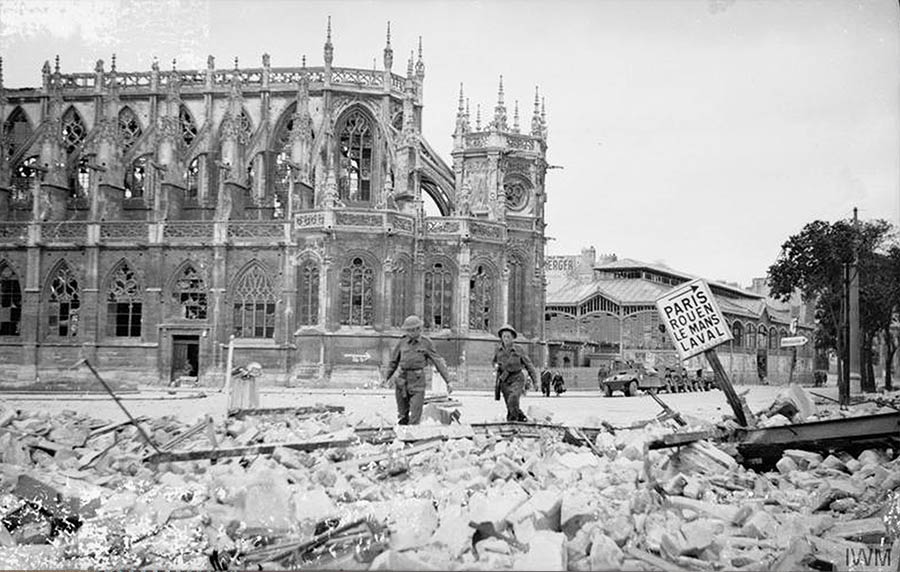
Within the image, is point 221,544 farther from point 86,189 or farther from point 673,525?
point 86,189

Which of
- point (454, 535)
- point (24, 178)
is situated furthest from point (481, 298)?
point (454, 535)

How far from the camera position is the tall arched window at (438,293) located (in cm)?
3581

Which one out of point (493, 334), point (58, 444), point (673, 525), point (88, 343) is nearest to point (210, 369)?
point (88, 343)

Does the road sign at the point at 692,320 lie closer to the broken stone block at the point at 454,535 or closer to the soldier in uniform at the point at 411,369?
the soldier in uniform at the point at 411,369

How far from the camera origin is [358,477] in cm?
912

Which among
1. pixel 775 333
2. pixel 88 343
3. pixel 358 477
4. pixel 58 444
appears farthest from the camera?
pixel 88 343

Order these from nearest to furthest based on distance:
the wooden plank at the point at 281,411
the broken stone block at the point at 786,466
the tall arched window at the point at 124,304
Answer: the broken stone block at the point at 786,466 < the wooden plank at the point at 281,411 < the tall arched window at the point at 124,304

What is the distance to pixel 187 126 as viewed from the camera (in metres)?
43.1

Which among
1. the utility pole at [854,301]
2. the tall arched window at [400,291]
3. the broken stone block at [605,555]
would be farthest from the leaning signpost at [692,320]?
the tall arched window at [400,291]

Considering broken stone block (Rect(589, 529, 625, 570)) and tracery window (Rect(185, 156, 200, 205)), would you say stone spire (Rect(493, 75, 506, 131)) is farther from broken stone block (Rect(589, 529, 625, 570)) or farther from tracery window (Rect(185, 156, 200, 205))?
broken stone block (Rect(589, 529, 625, 570))

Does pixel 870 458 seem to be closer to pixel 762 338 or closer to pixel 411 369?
pixel 411 369

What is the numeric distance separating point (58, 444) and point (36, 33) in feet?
18.7

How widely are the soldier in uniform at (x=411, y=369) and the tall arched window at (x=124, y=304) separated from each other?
26.1 meters

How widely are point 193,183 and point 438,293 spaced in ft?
48.6
